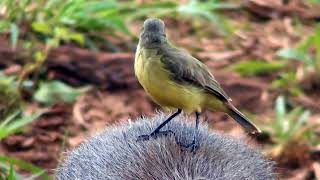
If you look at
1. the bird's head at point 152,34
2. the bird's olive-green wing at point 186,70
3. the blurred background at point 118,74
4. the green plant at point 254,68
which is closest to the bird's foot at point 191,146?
the bird's olive-green wing at point 186,70

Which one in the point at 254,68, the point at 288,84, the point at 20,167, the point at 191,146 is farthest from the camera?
the point at 254,68

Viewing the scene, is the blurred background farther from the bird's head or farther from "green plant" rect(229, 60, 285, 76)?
the bird's head

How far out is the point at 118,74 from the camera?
6.45 m

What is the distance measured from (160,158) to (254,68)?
3.72 m

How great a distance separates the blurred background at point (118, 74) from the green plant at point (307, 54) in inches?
0.4

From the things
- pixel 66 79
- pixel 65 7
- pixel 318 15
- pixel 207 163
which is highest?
pixel 207 163

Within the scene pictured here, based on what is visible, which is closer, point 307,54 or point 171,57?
point 171,57

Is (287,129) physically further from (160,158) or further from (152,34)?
(160,158)

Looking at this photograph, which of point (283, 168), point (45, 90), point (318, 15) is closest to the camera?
point (283, 168)

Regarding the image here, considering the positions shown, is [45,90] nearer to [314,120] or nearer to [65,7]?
[65,7]

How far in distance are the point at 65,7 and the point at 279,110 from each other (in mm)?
1711

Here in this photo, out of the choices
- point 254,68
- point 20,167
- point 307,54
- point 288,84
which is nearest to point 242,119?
point 20,167

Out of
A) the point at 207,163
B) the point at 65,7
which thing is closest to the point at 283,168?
the point at 65,7

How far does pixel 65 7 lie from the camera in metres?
6.41
